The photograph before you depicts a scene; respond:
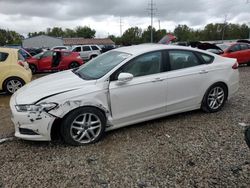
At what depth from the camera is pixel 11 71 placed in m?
7.05

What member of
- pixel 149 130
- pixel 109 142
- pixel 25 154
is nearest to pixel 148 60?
pixel 149 130

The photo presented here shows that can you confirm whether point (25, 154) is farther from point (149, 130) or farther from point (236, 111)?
point (236, 111)

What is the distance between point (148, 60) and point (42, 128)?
2.07 meters

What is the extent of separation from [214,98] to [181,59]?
111cm

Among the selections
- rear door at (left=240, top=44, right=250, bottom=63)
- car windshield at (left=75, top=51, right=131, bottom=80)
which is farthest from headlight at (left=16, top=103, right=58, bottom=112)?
rear door at (left=240, top=44, right=250, bottom=63)

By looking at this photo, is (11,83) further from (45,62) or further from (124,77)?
(45,62)

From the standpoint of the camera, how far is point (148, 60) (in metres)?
4.17

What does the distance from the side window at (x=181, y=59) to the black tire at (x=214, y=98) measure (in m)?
0.62

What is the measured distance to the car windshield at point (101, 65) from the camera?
3977 mm

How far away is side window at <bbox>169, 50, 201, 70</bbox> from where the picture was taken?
14.3 ft

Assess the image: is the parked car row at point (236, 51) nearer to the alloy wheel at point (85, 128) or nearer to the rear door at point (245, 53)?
the rear door at point (245, 53)

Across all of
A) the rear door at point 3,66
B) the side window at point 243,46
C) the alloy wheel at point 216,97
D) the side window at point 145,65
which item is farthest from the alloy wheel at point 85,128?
the side window at point 243,46

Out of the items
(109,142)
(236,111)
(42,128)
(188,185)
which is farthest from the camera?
(236,111)

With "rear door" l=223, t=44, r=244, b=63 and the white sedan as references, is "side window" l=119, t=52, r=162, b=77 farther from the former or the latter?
"rear door" l=223, t=44, r=244, b=63
